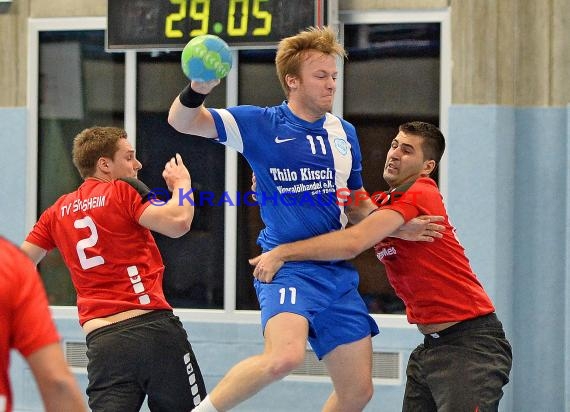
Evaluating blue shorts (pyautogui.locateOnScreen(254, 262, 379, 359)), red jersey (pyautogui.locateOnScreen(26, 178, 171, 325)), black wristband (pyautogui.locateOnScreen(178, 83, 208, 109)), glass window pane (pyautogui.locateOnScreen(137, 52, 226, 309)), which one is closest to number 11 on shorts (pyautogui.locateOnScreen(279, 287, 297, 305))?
blue shorts (pyautogui.locateOnScreen(254, 262, 379, 359))

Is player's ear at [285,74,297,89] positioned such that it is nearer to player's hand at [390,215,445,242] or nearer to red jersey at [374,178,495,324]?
red jersey at [374,178,495,324]

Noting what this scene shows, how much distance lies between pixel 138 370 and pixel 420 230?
1376 millimetres

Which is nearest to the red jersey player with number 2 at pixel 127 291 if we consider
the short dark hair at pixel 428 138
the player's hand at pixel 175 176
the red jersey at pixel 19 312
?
the player's hand at pixel 175 176

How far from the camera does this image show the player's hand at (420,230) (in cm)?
423

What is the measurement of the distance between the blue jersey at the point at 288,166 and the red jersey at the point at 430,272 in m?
0.30

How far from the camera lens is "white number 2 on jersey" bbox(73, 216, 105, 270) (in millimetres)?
4367

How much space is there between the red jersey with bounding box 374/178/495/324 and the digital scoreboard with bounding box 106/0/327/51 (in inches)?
109

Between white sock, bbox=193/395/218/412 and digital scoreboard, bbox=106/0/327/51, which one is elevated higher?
digital scoreboard, bbox=106/0/327/51

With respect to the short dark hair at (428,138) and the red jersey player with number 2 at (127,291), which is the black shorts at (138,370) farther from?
the short dark hair at (428,138)

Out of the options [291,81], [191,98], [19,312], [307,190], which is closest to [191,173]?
[291,81]

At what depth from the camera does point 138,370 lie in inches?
168

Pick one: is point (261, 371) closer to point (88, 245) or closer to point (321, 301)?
point (321, 301)

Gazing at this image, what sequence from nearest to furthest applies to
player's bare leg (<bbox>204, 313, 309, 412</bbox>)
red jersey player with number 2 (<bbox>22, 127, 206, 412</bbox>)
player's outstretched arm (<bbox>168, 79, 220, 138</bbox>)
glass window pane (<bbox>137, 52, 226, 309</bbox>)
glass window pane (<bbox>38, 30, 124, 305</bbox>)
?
player's bare leg (<bbox>204, 313, 309, 412</bbox>) < player's outstretched arm (<bbox>168, 79, 220, 138</bbox>) < red jersey player with number 2 (<bbox>22, 127, 206, 412</bbox>) < glass window pane (<bbox>137, 52, 226, 309</bbox>) < glass window pane (<bbox>38, 30, 124, 305</bbox>)

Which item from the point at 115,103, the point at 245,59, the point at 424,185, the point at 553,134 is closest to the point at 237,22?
the point at 245,59
